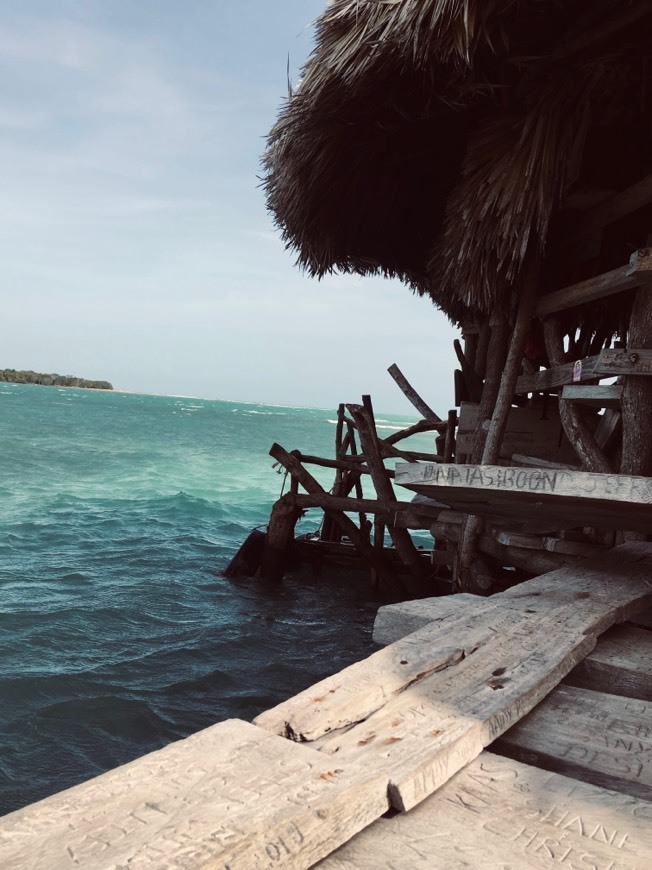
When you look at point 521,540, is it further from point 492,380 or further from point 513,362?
point 492,380

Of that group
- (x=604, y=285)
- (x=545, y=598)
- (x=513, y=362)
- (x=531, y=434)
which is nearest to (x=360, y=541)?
(x=531, y=434)

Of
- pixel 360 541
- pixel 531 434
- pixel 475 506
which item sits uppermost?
pixel 531 434

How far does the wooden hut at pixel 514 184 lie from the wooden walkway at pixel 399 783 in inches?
49.7

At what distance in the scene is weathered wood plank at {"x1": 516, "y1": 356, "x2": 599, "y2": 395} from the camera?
4.48 meters

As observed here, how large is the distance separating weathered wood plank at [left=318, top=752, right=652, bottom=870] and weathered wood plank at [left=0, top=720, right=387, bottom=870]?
0.16 ft

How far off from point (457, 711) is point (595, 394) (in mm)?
3313

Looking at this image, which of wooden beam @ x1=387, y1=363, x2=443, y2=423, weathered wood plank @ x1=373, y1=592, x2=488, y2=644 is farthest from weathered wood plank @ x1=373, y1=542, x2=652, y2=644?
wooden beam @ x1=387, y1=363, x2=443, y2=423

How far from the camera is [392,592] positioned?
→ 868 cm

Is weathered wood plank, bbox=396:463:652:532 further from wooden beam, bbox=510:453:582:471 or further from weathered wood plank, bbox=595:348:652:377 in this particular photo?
wooden beam, bbox=510:453:582:471

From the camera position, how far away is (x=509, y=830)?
1237 millimetres

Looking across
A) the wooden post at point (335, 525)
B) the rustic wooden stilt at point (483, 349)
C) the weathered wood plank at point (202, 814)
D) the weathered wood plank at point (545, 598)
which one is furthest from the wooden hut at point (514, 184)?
the wooden post at point (335, 525)

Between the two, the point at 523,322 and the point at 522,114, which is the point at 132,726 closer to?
the point at 523,322

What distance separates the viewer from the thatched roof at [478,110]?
15.1ft

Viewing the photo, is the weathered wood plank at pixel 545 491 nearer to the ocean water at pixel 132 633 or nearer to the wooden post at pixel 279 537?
the ocean water at pixel 132 633
